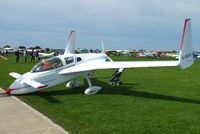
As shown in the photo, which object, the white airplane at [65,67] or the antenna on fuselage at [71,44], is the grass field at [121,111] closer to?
the white airplane at [65,67]

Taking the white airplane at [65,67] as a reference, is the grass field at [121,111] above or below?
below

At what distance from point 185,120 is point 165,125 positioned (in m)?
1.03

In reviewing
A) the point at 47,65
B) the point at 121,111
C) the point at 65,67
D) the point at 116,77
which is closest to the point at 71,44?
the point at 116,77

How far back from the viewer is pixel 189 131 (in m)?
6.05

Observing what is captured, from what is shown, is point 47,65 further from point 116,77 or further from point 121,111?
point 116,77

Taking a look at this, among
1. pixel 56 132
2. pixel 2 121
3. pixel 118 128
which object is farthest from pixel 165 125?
pixel 2 121

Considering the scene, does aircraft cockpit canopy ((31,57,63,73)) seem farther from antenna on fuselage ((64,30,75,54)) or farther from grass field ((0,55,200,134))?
antenna on fuselage ((64,30,75,54))

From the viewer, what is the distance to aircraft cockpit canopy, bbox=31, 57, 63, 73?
10.3 meters

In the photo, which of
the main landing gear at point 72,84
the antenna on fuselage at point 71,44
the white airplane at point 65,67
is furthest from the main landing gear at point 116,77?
the antenna on fuselage at point 71,44

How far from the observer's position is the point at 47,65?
10.4m

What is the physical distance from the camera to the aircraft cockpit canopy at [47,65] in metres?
10.3

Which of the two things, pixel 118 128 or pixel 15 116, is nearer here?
pixel 118 128

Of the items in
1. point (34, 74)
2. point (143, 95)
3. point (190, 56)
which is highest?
point (190, 56)

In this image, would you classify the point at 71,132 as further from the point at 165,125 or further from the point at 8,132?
the point at 165,125
